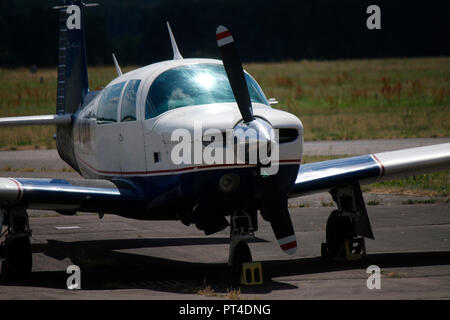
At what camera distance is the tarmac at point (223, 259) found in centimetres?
890

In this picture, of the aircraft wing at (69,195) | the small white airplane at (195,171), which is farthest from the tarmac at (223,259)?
the aircraft wing at (69,195)

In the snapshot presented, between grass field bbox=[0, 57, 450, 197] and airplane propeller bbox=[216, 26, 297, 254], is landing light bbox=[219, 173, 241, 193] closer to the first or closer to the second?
airplane propeller bbox=[216, 26, 297, 254]

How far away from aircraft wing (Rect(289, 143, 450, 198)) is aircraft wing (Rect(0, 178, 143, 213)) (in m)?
2.18

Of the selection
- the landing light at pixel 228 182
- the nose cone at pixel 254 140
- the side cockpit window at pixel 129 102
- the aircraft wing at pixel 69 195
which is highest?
the side cockpit window at pixel 129 102

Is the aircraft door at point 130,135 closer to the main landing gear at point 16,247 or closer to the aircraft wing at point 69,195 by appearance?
the aircraft wing at point 69,195

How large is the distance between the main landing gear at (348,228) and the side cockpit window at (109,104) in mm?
3223

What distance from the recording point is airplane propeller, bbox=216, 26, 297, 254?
9016 mm

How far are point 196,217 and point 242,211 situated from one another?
0.55 metres

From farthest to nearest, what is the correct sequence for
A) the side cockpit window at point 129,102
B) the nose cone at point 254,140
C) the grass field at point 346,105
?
the grass field at point 346,105 → the side cockpit window at point 129,102 → the nose cone at point 254,140

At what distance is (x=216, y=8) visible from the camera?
117938mm

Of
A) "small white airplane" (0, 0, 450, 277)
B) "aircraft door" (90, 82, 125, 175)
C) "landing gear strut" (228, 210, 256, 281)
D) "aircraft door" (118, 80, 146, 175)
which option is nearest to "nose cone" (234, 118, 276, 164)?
"small white airplane" (0, 0, 450, 277)

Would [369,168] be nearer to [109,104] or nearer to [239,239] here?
[239,239]

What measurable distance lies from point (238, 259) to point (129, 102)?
255 centimetres
